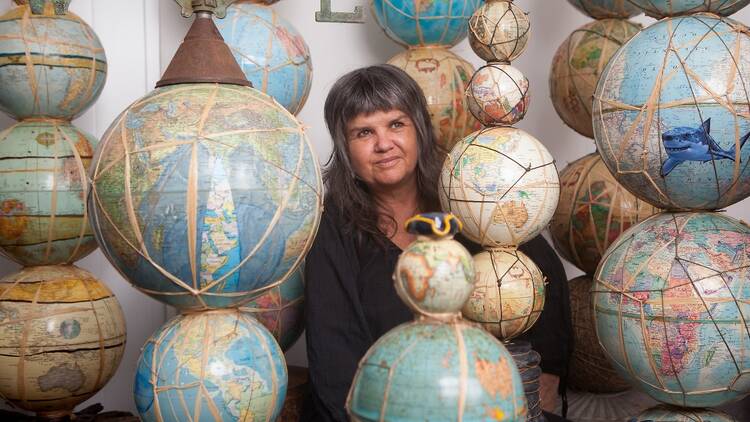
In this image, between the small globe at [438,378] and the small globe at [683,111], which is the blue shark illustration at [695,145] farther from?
the small globe at [438,378]

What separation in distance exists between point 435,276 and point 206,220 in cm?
43

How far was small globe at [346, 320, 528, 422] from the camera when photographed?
46.7 inches

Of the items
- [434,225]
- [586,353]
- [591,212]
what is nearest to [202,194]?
[434,225]

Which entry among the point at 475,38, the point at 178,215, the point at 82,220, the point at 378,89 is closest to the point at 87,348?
the point at 82,220

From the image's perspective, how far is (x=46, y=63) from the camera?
195 cm

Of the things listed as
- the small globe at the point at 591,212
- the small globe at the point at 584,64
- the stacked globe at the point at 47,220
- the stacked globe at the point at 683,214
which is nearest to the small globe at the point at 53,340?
the stacked globe at the point at 47,220

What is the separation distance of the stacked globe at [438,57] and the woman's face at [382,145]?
0.70 feet

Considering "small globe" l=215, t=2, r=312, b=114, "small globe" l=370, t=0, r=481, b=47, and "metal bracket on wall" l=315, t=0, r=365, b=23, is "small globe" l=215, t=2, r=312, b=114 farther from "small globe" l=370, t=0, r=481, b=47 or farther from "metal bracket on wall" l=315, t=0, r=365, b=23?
"small globe" l=370, t=0, r=481, b=47

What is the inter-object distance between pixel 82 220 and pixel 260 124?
74cm

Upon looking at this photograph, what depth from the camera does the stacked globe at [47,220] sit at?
1926 millimetres

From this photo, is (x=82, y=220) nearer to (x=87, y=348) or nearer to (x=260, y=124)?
(x=87, y=348)

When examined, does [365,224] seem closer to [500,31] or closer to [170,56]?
[500,31]

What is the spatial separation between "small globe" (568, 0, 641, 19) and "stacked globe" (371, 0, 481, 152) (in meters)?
0.31

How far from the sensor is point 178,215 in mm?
1420
